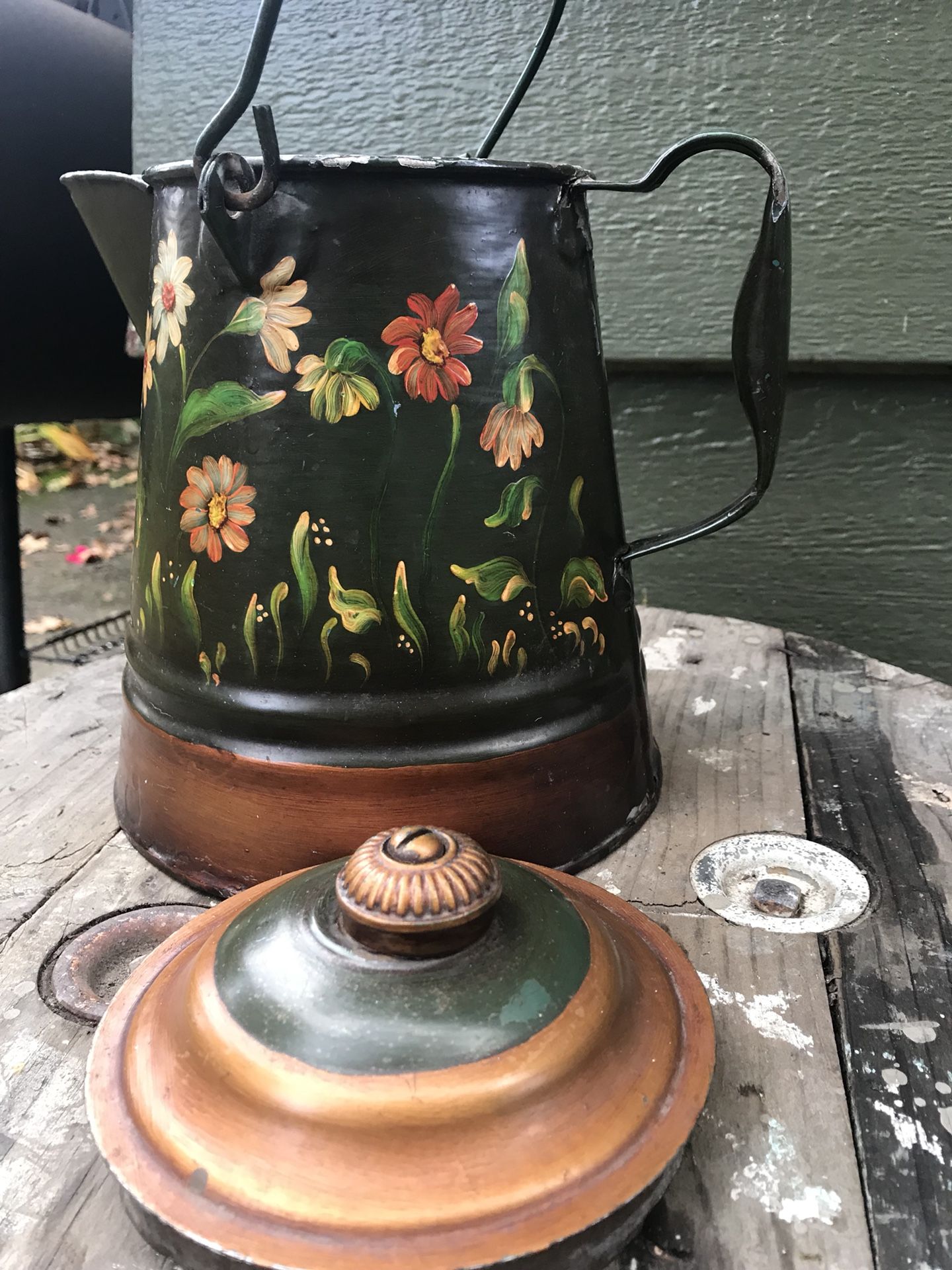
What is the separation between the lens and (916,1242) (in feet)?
1.59

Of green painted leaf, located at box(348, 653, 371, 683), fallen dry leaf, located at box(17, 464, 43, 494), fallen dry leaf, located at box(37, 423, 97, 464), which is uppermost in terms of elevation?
green painted leaf, located at box(348, 653, 371, 683)

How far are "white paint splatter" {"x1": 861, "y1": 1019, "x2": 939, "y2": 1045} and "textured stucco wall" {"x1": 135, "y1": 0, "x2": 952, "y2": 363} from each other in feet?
3.82

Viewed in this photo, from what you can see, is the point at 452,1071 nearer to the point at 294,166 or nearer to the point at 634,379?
the point at 294,166

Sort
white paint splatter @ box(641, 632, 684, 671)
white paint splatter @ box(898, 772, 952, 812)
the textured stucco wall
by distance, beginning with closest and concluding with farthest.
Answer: white paint splatter @ box(898, 772, 952, 812)
white paint splatter @ box(641, 632, 684, 671)
the textured stucco wall

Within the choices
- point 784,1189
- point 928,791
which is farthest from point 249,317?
point 928,791

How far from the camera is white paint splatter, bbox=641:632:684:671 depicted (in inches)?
50.6

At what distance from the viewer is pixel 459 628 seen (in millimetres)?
730

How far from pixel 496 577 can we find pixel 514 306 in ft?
0.64

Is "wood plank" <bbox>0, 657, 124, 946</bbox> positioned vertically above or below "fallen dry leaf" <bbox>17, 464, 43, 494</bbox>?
above

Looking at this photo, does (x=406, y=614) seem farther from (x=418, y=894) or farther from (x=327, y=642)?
(x=418, y=894)

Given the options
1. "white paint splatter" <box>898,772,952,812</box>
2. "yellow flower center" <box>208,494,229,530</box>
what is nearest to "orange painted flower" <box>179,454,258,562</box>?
"yellow flower center" <box>208,494,229,530</box>

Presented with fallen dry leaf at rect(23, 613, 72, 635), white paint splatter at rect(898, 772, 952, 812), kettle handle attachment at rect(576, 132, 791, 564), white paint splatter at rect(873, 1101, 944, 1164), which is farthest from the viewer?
fallen dry leaf at rect(23, 613, 72, 635)

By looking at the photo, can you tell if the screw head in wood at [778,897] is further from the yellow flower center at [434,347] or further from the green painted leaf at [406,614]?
the yellow flower center at [434,347]

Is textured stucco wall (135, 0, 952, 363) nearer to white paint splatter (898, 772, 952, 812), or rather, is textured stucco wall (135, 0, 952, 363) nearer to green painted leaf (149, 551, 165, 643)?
white paint splatter (898, 772, 952, 812)
